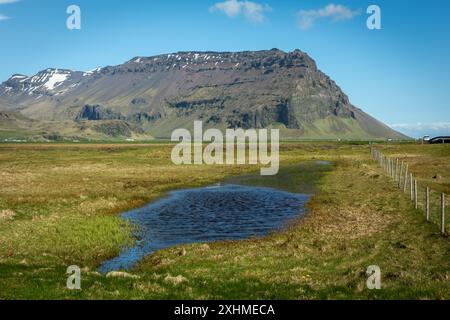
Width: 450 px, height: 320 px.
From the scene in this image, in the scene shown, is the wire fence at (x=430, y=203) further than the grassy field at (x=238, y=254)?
Yes

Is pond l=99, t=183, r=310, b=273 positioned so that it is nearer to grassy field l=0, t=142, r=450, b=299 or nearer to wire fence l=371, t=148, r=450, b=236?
grassy field l=0, t=142, r=450, b=299

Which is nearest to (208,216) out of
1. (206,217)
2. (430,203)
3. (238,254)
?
(206,217)

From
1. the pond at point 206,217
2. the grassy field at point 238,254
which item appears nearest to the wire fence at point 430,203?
the grassy field at point 238,254

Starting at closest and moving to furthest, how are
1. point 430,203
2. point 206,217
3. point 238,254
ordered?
point 238,254 < point 430,203 < point 206,217

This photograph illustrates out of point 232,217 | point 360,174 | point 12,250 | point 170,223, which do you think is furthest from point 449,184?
point 12,250

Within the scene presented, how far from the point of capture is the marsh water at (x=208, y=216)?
36919 mm

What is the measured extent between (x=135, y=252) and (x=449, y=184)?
148ft

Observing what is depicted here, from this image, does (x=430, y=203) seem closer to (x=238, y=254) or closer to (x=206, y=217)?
(x=206, y=217)

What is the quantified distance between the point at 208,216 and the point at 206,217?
0.62 meters

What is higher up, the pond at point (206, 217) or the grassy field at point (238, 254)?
the grassy field at point (238, 254)

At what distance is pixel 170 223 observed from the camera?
4484 cm

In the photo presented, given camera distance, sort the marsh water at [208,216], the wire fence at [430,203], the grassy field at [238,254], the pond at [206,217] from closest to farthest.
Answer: the grassy field at [238,254]
the wire fence at [430,203]
the pond at [206,217]
the marsh water at [208,216]

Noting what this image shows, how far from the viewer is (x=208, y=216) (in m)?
48.8

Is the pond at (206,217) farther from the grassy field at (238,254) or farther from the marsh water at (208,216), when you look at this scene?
the grassy field at (238,254)
